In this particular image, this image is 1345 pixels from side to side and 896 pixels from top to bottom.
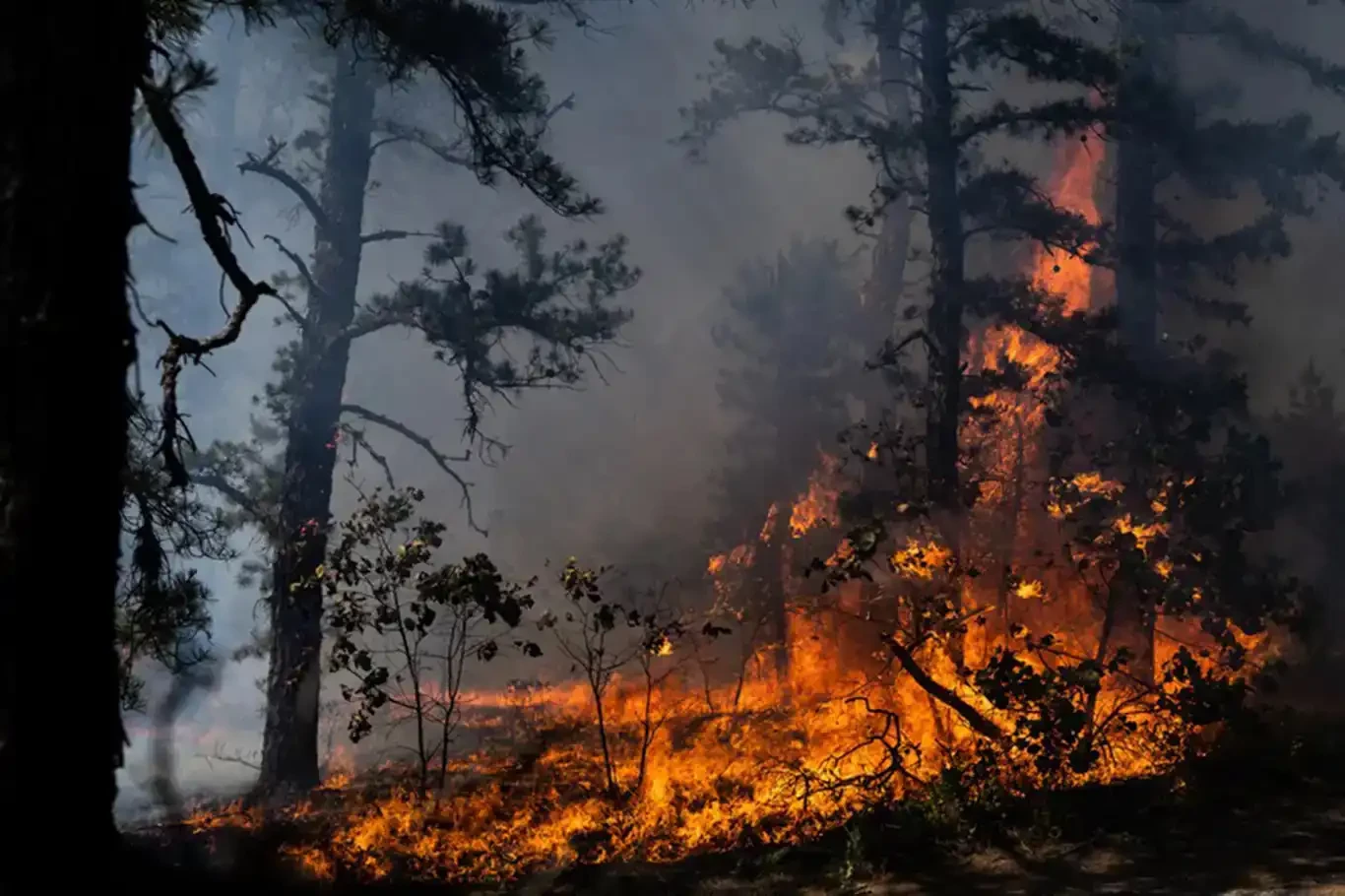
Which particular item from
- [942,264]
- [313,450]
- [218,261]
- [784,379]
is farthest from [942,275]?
[218,261]

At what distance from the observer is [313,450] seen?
1041 cm

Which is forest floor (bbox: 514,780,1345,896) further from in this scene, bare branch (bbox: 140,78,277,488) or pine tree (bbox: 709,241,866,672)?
pine tree (bbox: 709,241,866,672)

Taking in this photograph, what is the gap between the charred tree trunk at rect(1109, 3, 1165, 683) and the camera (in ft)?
40.9

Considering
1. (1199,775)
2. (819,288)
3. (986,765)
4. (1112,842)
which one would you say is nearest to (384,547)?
(986,765)

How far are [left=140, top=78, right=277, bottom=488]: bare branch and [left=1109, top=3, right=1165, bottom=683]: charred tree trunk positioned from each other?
12.3 meters

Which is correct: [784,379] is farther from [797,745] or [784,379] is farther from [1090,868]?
[1090,868]

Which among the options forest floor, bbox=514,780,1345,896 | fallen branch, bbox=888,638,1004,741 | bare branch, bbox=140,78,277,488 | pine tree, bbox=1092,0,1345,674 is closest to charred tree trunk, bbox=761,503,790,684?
pine tree, bbox=1092,0,1345,674

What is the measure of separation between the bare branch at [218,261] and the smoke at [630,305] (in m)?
14.8

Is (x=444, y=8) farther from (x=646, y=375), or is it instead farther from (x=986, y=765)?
(x=646, y=375)

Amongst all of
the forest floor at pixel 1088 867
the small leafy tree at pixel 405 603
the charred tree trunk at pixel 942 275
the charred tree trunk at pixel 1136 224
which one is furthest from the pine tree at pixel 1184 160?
the small leafy tree at pixel 405 603

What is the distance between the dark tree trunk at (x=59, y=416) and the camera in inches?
96.0

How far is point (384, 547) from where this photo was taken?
27.2 ft

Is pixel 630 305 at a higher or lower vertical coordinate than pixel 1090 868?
higher

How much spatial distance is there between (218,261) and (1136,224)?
1530 centimetres
